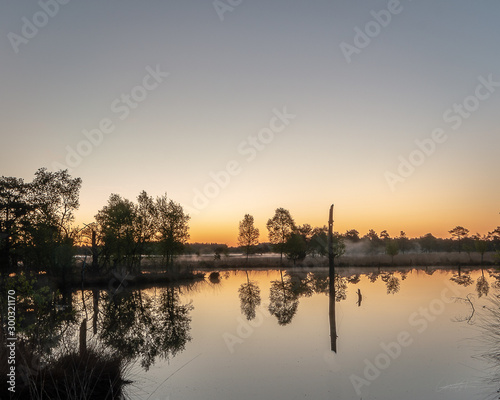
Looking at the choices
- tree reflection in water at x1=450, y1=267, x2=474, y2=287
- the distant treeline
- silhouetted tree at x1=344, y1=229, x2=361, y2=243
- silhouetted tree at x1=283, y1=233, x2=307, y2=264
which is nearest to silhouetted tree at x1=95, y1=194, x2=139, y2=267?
the distant treeline

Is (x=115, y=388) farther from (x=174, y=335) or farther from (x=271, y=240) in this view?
(x=271, y=240)

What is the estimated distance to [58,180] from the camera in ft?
153

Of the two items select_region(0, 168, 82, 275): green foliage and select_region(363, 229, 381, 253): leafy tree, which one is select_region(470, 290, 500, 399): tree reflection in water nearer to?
select_region(0, 168, 82, 275): green foliage

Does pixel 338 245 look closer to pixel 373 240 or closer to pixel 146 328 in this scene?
pixel 146 328

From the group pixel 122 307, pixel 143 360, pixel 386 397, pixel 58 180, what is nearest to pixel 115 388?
pixel 143 360

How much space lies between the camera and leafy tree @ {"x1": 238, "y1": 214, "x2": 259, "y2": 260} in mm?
87875

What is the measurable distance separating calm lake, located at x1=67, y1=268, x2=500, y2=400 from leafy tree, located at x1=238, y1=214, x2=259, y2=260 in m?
60.9

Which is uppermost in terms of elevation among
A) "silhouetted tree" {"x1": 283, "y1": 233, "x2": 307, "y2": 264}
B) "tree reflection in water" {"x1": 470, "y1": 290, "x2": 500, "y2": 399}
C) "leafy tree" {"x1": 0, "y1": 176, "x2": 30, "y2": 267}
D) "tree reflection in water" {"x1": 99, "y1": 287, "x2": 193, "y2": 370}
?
"leafy tree" {"x1": 0, "y1": 176, "x2": 30, "y2": 267}

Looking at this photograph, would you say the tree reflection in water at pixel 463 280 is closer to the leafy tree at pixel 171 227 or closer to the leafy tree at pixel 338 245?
the leafy tree at pixel 338 245

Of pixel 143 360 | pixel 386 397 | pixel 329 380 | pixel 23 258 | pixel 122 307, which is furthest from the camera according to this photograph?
pixel 23 258

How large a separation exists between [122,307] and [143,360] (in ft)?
46.9

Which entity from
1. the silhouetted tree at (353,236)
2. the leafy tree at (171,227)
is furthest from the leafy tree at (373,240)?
the leafy tree at (171,227)

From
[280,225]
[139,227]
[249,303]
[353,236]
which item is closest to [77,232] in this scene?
[139,227]

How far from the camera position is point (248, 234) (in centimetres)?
8794
